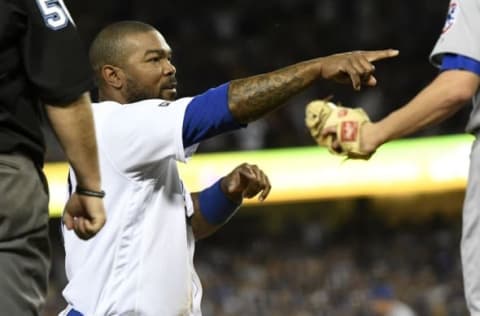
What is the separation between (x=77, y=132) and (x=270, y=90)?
0.90 m

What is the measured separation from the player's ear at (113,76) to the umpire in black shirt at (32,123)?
53.4 inches

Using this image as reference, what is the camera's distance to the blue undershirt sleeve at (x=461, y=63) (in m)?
3.81

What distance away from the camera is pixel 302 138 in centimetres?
1586

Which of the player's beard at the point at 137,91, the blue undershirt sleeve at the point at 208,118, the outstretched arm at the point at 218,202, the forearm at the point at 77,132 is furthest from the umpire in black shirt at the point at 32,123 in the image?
the outstretched arm at the point at 218,202

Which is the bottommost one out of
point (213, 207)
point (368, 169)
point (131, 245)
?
point (368, 169)

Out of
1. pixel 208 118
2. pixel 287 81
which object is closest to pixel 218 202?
pixel 208 118

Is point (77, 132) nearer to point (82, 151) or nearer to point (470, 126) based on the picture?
point (82, 151)

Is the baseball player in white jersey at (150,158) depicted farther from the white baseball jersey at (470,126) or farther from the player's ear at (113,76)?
the white baseball jersey at (470,126)

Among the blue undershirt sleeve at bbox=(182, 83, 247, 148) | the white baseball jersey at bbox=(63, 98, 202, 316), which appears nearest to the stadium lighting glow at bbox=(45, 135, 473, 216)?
the white baseball jersey at bbox=(63, 98, 202, 316)

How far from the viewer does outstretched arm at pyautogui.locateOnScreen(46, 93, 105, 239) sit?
3.48m

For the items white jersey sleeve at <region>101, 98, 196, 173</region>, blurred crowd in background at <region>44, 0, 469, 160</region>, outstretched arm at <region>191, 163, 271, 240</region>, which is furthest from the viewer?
blurred crowd in background at <region>44, 0, 469, 160</region>

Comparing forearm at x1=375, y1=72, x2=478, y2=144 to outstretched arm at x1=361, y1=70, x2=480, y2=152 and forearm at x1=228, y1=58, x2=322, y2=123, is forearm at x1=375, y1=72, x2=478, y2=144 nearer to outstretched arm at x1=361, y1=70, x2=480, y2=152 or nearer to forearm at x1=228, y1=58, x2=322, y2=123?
outstretched arm at x1=361, y1=70, x2=480, y2=152

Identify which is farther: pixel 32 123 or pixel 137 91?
pixel 137 91

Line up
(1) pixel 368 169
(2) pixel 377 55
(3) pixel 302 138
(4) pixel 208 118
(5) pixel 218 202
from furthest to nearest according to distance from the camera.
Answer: (3) pixel 302 138, (1) pixel 368 169, (5) pixel 218 202, (4) pixel 208 118, (2) pixel 377 55
